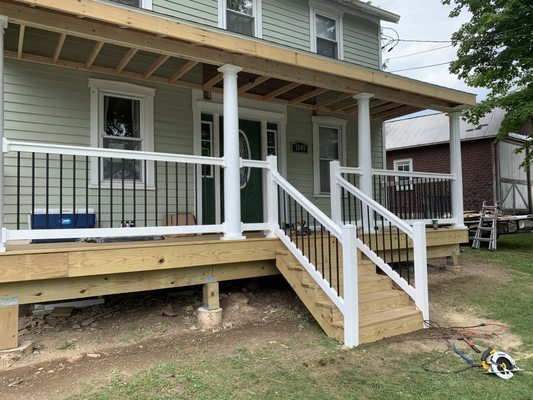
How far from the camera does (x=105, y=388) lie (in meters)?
3.08

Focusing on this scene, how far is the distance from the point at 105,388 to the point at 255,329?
5.77ft

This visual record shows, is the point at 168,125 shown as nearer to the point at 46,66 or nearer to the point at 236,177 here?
the point at 46,66

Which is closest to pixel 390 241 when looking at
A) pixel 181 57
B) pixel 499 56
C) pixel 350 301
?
pixel 350 301

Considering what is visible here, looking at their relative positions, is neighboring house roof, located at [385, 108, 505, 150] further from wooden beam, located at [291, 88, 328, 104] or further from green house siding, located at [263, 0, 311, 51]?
wooden beam, located at [291, 88, 328, 104]

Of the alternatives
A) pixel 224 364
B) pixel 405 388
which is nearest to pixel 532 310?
pixel 405 388

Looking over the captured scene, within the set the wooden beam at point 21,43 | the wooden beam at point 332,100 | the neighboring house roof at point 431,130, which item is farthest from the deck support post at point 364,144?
the neighboring house roof at point 431,130

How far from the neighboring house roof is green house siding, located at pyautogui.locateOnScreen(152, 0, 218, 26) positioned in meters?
11.5

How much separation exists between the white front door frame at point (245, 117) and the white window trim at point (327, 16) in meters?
1.84

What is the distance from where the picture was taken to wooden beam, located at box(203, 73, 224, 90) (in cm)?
595

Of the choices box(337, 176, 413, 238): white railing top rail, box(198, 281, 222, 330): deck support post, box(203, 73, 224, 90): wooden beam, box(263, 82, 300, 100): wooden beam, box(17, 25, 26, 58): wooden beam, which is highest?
box(17, 25, 26, 58): wooden beam

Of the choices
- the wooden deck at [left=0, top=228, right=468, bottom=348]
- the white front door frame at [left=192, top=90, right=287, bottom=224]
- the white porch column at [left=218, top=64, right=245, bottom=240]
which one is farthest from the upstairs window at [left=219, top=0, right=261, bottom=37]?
the wooden deck at [left=0, top=228, right=468, bottom=348]

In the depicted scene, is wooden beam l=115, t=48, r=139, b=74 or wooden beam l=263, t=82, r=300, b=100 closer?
wooden beam l=115, t=48, r=139, b=74

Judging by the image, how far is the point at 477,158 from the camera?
15.6 metres

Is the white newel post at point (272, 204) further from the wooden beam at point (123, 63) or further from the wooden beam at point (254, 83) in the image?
the wooden beam at point (123, 63)
